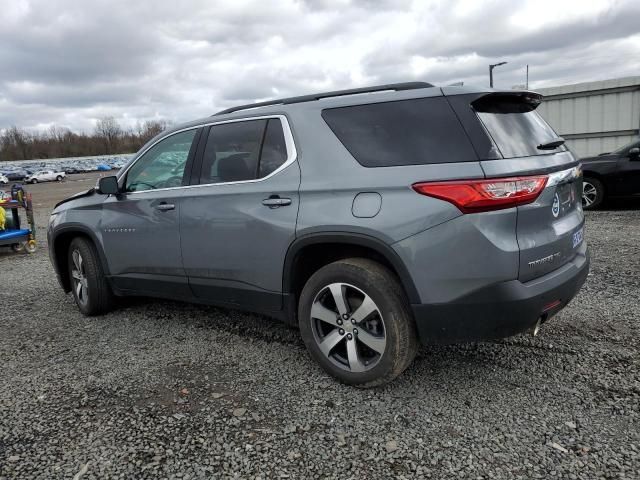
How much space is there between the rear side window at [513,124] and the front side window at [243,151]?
1282 millimetres

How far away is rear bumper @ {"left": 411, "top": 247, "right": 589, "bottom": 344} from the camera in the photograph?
263 cm

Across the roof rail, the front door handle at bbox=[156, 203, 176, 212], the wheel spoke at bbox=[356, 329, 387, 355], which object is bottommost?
the wheel spoke at bbox=[356, 329, 387, 355]

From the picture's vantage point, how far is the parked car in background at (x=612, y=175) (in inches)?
361

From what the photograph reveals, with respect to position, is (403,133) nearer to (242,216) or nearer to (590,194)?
(242,216)

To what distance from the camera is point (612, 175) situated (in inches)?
367

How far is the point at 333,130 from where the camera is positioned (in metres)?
3.16

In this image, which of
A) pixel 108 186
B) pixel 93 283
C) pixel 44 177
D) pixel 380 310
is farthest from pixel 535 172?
A: pixel 44 177

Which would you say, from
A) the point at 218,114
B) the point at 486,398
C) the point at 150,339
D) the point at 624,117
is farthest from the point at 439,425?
the point at 624,117

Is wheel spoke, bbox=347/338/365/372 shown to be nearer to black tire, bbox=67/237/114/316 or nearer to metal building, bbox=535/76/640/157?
black tire, bbox=67/237/114/316

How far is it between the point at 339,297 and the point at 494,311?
89cm

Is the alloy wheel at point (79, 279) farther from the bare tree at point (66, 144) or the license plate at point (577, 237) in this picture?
the bare tree at point (66, 144)

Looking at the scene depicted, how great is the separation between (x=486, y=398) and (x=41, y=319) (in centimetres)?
419

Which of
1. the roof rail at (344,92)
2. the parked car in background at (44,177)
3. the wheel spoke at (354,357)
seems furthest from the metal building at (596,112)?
the parked car in background at (44,177)

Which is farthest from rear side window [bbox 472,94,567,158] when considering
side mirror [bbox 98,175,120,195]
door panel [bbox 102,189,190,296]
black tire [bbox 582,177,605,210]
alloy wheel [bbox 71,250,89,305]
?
black tire [bbox 582,177,605,210]
